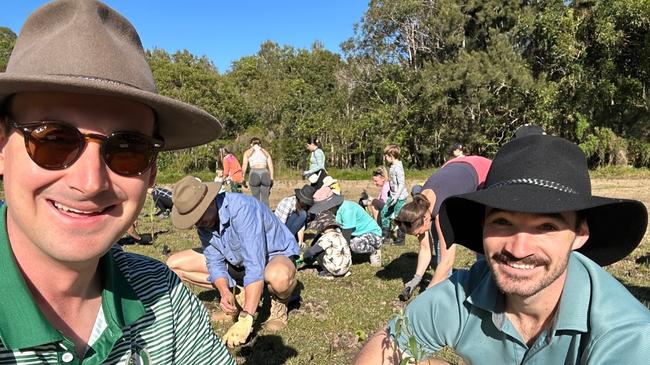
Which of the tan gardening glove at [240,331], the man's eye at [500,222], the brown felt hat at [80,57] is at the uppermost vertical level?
the brown felt hat at [80,57]

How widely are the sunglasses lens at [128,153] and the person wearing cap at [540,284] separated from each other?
3.74 ft

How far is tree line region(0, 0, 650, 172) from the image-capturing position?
25.9m

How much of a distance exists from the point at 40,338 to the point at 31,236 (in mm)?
251

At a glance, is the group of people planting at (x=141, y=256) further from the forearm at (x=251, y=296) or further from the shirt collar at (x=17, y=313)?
the forearm at (x=251, y=296)

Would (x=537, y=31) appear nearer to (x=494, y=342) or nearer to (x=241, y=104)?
(x=241, y=104)

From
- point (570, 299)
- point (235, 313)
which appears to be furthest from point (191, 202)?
point (570, 299)

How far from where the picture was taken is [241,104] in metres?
36.5

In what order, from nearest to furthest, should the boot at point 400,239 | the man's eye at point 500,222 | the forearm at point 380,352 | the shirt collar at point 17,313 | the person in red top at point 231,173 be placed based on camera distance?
1. the shirt collar at point 17,313
2. the man's eye at point 500,222
3. the forearm at point 380,352
4. the boot at point 400,239
5. the person in red top at point 231,173

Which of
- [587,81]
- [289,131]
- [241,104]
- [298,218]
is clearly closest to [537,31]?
[587,81]

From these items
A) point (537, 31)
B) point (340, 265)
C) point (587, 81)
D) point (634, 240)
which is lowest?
point (340, 265)

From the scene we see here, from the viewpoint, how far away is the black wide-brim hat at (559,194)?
1886 mm

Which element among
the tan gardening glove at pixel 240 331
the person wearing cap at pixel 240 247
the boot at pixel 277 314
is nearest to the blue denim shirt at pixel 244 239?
the person wearing cap at pixel 240 247

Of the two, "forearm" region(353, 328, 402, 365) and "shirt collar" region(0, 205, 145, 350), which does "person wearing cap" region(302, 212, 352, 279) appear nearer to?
"forearm" region(353, 328, 402, 365)

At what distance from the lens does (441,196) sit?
4836 mm
